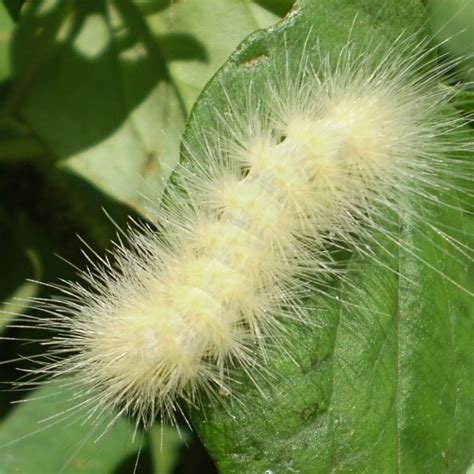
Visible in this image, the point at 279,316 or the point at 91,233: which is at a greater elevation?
the point at 91,233

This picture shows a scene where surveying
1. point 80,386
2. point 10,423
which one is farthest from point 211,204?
point 10,423

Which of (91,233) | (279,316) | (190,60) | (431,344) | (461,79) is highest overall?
(190,60)

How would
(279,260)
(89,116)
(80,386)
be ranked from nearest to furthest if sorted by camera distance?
(279,260)
(80,386)
(89,116)

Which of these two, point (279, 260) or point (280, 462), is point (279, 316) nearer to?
point (279, 260)

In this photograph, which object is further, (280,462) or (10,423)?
(10,423)

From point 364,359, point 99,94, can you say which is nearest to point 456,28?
point 364,359

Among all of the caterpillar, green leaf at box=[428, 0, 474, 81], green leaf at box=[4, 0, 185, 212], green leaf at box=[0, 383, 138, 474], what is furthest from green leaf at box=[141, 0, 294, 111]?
green leaf at box=[0, 383, 138, 474]

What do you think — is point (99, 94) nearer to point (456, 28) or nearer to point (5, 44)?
point (5, 44)

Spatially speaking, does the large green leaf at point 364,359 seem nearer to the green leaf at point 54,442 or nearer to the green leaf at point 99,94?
the green leaf at point 99,94
